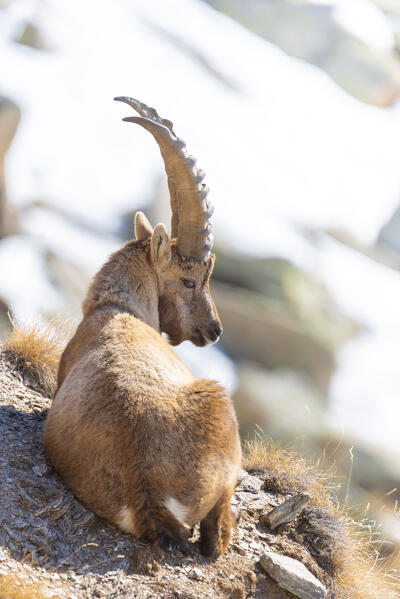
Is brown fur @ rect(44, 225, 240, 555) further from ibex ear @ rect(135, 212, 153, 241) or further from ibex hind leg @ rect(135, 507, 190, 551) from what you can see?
ibex ear @ rect(135, 212, 153, 241)

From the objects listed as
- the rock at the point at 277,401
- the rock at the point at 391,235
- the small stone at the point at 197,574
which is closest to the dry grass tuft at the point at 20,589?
the small stone at the point at 197,574

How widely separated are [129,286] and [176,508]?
2.11 m

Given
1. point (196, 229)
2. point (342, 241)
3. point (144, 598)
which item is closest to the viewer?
point (144, 598)

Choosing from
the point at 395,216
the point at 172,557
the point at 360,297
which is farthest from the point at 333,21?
the point at 172,557

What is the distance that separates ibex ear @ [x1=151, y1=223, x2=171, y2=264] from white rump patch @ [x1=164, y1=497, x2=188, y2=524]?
2.39m

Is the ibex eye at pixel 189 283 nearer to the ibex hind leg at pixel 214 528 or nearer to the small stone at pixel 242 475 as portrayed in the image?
the small stone at pixel 242 475

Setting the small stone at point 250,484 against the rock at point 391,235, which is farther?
the rock at point 391,235

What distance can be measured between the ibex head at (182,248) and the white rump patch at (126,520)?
7.25 feet

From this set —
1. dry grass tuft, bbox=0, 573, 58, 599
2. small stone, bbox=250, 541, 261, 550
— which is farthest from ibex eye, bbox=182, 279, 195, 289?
dry grass tuft, bbox=0, 573, 58, 599

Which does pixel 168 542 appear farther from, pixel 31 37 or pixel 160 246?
pixel 31 37

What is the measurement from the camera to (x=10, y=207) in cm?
1775

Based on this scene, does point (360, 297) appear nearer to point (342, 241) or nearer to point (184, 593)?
point (342, 241)

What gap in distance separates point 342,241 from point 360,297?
3051 millimetres

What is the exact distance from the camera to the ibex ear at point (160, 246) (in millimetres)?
5801
